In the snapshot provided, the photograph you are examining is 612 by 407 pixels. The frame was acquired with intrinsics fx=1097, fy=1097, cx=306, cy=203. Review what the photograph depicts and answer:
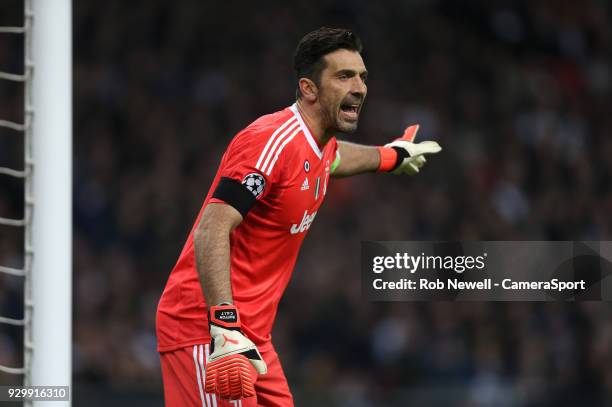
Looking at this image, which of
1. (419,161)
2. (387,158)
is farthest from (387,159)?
(419,161)

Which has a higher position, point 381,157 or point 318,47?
point 318,47

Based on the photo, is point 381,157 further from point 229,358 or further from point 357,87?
point 229,358

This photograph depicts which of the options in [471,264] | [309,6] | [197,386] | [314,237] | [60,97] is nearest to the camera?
[60,97]

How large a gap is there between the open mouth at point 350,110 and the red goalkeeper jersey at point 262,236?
147 millimetres

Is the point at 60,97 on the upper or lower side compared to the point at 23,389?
upper

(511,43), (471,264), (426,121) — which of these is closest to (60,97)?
(471,264)

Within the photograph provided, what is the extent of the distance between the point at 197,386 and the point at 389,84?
7513mm

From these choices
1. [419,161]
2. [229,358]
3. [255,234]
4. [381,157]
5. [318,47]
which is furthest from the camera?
[419,161]

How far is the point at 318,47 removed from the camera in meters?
3.81

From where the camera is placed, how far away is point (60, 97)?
325 cm

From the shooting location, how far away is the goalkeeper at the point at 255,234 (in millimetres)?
3420

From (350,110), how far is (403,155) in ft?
3.09

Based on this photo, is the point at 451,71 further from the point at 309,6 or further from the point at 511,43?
the point at 309,6

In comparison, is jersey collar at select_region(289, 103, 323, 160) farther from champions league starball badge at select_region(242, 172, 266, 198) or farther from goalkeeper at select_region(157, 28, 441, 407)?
champions league starball badge at select_region(242, 172, 266, 198)
